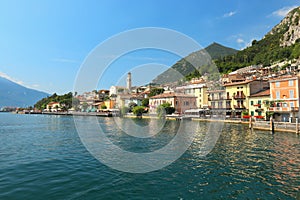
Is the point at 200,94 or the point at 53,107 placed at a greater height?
the point at 200,94

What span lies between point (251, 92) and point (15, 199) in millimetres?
44315

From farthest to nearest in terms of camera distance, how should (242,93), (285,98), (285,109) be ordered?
(242,93), (285,98), (285,109)

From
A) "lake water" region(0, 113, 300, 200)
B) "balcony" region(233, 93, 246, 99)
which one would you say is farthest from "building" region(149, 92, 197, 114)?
"lake water" region(0, 113, 300, 200)

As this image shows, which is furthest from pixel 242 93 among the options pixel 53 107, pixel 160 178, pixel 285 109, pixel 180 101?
pixel 53 107

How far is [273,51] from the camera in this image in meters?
110

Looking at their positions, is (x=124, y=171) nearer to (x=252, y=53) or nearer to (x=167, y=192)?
(x=167, y=192)

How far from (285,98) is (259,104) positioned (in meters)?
6.46

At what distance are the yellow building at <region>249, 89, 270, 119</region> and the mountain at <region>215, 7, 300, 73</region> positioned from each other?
5942cm

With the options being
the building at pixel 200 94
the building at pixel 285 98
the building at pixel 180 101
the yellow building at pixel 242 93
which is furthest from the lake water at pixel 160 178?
the building at pixel 180 101

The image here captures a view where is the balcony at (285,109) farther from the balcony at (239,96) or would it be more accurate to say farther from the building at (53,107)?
the building at (53,107)

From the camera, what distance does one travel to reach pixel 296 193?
8406mm

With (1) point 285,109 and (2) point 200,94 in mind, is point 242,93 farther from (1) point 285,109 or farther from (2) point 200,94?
(2) point 200,94

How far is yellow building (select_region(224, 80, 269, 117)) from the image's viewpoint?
43.2 m

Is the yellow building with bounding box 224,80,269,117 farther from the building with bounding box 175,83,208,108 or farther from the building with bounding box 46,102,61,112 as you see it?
the building with bounding box 46,102,61,112
